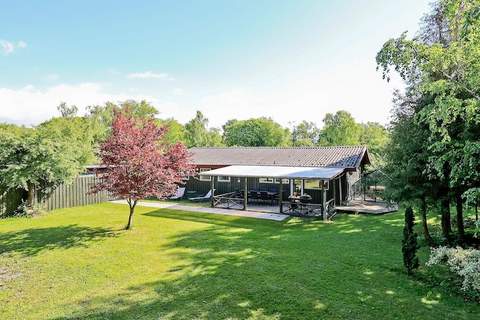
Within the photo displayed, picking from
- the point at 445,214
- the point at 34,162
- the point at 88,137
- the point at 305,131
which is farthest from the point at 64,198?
the point at 305,131

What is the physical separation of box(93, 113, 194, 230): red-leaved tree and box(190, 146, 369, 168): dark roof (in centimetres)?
730

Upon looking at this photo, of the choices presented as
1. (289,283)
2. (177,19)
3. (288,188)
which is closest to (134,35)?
(177,19)

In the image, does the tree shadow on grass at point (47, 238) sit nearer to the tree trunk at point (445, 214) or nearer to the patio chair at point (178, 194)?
the patio chair at point (178, 194)

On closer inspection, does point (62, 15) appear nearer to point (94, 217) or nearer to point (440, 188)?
point (94, 217)

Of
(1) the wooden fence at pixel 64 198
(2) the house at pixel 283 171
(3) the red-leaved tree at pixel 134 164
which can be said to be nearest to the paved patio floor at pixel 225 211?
(2) the house at pixel 283 171

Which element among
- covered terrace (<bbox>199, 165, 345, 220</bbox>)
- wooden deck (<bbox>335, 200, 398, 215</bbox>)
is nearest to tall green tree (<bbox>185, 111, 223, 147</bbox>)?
covered terrace (<bbox>199, 165, 345, 220</bbox>)

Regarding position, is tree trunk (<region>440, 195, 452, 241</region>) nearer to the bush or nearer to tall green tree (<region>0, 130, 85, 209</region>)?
the bush

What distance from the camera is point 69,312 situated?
18.4 feet

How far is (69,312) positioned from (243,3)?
15.5 metres

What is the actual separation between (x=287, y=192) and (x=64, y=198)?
14.7 metres

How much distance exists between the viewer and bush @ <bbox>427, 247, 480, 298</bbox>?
6456mm

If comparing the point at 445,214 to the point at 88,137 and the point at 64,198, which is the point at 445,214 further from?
the point at 88,137

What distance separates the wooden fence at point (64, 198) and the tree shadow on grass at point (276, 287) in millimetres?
9733

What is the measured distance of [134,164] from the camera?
38.5ft
